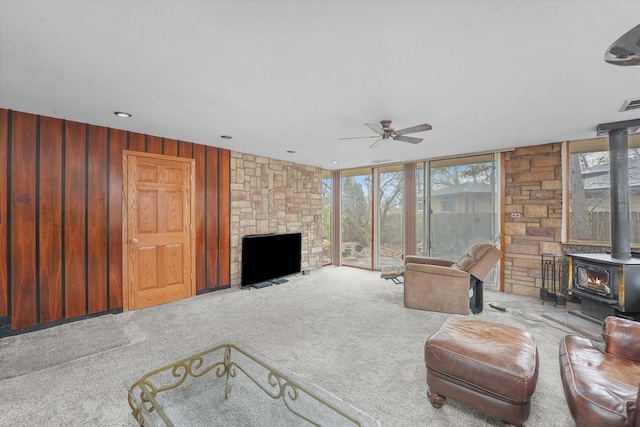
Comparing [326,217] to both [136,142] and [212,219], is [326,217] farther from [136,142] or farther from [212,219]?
[136,142]

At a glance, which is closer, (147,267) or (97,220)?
(97,220)

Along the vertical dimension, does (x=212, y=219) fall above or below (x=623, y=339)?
above

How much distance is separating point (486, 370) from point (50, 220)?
4.53 meters

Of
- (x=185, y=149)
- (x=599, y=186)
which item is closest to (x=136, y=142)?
(x=185, y=149)

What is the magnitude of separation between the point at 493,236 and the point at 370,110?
3.52m

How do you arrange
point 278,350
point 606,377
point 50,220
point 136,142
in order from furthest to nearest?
point 136,142 < point 50,220 < point 278,350 < point 606,377

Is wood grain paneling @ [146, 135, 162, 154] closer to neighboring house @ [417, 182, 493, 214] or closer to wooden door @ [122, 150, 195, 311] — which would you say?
wooden door @ [122, 150, 195, 311]

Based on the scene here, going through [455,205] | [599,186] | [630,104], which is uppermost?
[630,104]

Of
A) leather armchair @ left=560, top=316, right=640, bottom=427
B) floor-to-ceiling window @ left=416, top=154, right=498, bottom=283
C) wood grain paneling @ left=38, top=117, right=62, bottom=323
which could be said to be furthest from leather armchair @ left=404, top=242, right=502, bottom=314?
wood grain paneling @ left=38, top=117, right=62, bottom=323

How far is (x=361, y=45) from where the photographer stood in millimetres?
1848

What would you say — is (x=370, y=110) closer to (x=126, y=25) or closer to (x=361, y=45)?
(x=361, y=45)

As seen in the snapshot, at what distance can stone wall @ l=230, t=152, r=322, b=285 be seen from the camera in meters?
5.07

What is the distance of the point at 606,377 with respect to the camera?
156cm

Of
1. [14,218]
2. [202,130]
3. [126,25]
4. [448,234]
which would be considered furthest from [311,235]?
[126,25]
